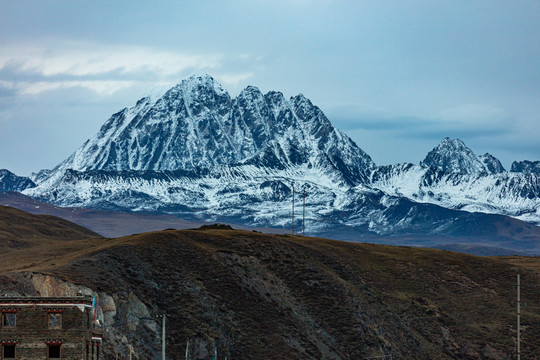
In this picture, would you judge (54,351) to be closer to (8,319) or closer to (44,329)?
(44,329)

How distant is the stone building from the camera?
92.8m

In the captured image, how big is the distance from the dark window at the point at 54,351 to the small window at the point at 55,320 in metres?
1.75

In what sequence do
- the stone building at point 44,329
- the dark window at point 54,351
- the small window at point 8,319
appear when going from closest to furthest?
the stone building at point 44,329
the dark window at point 54,351
the small window at point 8,319

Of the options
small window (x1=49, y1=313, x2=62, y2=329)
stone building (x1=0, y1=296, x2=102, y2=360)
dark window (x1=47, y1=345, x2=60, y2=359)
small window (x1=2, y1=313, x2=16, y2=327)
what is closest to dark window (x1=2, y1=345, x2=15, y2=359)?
stone building (x1=0, y1=296, x2=102, y2=360)

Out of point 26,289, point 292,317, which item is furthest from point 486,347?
point 26,289

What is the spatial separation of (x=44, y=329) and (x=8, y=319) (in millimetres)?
4263

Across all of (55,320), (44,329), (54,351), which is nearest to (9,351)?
(44,329)

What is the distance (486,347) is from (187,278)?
58.0m

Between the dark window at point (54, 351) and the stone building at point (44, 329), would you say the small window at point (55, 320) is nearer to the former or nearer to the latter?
the stone building at point (44, 329)

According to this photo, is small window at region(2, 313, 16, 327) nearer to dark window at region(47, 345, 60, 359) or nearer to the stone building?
the stone building

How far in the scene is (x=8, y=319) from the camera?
3745 inches

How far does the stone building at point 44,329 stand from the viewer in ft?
304

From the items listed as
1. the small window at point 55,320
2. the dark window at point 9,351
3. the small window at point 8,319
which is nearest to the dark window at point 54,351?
the small window at point 55,320

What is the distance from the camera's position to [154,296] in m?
180
